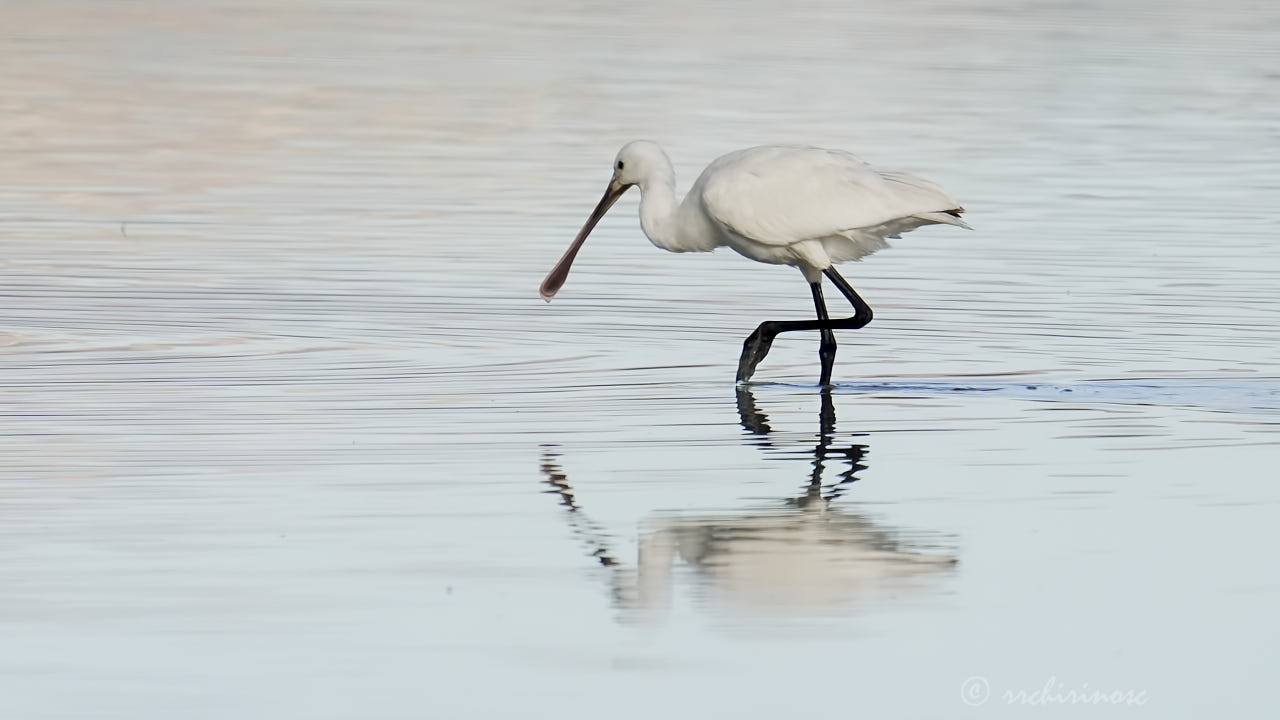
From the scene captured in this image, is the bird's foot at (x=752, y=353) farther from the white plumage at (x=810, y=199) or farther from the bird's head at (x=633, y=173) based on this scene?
the bird's head at (x=633, y=173)

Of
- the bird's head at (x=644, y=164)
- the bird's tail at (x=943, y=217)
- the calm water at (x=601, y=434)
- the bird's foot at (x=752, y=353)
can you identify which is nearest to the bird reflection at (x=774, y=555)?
the calm water at (x=601, y=434)

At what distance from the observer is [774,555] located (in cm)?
785

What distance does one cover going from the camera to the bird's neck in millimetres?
12906

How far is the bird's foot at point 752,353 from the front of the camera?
11.9 m

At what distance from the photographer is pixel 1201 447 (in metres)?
10.0

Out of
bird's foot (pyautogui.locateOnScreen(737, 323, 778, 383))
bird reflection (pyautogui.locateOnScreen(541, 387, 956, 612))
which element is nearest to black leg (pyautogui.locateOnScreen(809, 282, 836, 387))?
bird's foot (pyautogui.locateOnScreen(737, 323, 778, 383))

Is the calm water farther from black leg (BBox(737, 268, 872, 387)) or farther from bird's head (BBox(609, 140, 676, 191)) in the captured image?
bird's head (BBox(609, 140, 676, 191))

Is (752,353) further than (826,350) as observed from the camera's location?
No

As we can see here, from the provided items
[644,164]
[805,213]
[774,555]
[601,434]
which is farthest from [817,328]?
[774,555]

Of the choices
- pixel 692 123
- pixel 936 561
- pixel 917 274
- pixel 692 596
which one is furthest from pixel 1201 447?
pixel 692 123

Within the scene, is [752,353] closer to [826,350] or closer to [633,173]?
[826,350]

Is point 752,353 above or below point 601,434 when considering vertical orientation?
below

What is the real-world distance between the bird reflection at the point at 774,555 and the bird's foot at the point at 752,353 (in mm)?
2661

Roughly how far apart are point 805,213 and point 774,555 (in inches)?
185
